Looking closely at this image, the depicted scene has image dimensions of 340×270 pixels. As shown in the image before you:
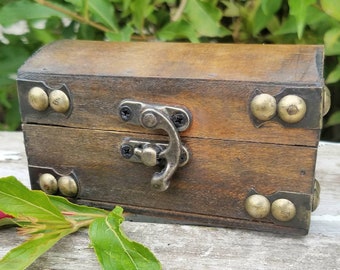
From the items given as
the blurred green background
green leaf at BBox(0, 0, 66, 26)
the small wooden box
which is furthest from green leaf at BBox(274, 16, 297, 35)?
green leaf at BBox(0, 0, 66, 26)

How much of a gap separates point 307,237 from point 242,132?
220 millimetres

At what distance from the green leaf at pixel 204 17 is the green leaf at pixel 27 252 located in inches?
22.5

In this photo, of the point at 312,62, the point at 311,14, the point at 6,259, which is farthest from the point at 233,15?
the point at 6,259

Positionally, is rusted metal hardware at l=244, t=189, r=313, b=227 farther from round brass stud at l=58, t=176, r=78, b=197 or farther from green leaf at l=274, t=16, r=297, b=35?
green leaf at l=274, t=16, r=297, b=35

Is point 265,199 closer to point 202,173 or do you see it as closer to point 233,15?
point 202,173

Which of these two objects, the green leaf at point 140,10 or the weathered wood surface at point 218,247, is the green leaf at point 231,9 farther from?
the weathered wood surface at point 218,247

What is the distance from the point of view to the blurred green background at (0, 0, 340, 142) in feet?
4.10

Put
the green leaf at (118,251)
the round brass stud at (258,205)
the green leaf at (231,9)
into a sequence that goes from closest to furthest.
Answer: the green leaf at (118,251) < the round brass stud at (258,205) < the green leaf at (231,9)

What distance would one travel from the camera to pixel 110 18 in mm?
1282

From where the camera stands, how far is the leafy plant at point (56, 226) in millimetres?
864

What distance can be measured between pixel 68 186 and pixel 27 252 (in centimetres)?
20

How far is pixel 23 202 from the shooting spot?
36.8 inches

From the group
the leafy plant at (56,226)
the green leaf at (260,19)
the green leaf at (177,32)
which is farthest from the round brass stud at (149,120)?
the green leaf at (260,19)

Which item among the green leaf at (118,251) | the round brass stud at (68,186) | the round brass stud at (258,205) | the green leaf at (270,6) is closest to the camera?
the green leaf at (118,251)
